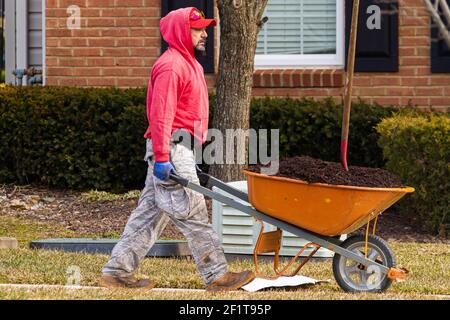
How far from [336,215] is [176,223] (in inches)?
38.6

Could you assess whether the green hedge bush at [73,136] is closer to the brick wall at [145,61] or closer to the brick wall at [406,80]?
the brick wall at [145,61]

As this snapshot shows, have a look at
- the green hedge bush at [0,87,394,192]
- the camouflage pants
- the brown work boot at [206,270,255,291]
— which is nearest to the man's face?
the camouflage pants

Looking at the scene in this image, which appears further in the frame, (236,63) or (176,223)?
(236,63)

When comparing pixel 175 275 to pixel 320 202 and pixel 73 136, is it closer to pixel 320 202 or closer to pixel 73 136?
pixel 320 202

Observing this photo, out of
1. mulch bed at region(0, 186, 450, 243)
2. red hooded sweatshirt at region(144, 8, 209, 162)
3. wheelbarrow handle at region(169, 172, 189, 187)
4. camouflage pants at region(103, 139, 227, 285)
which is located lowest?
mulch bed at region(0, 186, 450, 243)

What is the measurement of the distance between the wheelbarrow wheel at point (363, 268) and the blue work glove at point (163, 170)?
109 cm

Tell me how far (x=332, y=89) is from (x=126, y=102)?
219 cm

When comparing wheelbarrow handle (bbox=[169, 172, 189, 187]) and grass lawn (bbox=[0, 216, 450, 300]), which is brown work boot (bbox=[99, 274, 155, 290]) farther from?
wheelbarrow handle (bbox=[169, 172, 189, 187])

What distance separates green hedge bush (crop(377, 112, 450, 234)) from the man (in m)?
3.80

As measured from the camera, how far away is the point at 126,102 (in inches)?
464

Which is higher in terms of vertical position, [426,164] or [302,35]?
[302,35]

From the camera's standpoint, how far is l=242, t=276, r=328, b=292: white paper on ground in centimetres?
667

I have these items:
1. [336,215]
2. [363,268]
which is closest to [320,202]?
[336,215]

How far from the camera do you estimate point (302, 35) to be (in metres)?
12.4
